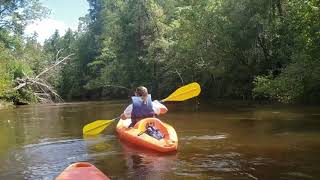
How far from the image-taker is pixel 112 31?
39.4 m

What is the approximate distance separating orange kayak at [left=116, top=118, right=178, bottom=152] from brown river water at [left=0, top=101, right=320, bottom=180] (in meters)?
0.13

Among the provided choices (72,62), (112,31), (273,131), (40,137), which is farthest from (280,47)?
(72,62)

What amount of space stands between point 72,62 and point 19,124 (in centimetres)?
3571

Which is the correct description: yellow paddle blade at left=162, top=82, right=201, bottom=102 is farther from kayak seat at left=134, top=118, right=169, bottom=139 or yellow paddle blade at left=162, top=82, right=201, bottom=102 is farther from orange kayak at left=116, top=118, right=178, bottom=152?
kayak seat at left=134, top=118, right=169, bottom=139

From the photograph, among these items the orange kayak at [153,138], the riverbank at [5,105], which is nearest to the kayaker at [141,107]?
the orange kayak at [153,138]

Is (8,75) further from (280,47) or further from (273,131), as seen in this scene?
(273,131)

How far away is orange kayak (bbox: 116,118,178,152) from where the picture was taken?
7770 mm

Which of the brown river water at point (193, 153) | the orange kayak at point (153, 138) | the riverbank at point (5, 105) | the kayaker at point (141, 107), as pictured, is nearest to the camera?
the brown river water at point (193, 153)

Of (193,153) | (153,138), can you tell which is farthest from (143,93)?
(193,153)

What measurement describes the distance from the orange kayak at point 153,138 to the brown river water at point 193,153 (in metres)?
0.13

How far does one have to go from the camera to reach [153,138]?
319 inches

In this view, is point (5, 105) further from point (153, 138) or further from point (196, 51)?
point (153, 138)

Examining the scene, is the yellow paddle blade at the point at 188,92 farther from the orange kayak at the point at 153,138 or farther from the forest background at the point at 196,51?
the forest background at the point at 196,51

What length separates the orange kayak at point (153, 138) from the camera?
306 inches
